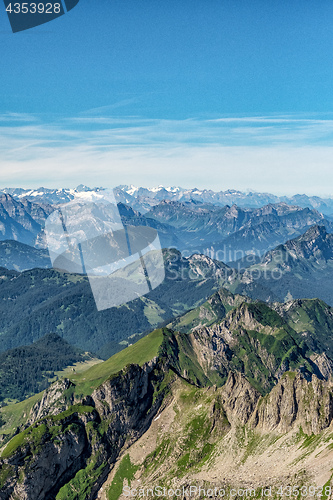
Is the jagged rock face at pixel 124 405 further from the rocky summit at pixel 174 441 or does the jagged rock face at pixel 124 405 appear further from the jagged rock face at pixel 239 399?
the jagged rock face at pixel 239 399

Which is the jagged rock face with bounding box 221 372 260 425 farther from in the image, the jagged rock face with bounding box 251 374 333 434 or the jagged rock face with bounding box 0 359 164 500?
the jagged rock face with bounding box 0 359 164 500

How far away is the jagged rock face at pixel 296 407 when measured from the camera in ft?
343

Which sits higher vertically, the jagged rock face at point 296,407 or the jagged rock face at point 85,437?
the jagged rock face at point 296,407

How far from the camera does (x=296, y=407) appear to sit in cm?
11125

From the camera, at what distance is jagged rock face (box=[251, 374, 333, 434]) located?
104500 millimetres

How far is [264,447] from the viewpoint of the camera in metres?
108

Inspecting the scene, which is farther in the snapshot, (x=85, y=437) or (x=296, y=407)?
(x=85, y=437)

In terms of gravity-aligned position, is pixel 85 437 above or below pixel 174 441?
above

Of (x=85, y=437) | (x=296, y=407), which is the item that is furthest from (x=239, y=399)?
(x=85, y=437)

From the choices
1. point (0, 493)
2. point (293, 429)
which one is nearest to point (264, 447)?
point (293, 429)

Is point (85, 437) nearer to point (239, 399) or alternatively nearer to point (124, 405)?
point (124, 405)
